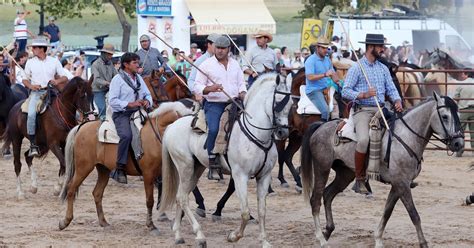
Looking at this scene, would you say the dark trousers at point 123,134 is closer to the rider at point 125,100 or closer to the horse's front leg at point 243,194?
the rider at point 125,100

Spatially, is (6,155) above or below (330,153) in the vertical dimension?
below

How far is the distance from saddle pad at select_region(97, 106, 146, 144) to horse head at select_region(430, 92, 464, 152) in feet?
11.9

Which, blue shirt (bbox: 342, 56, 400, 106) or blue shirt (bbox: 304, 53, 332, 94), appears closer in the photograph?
blue shirt (bbox: 342, 56, 400, 106)

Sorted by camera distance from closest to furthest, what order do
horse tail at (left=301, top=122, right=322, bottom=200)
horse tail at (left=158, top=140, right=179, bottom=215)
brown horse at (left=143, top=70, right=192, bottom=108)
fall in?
1. horse tail at (left=301, top=122, right=322, bottom=200)
2. horse tail at (left=158, top=140, right=179, bottom=215)
3. brown horse at (left=143, top=70, right=192, bottom=108)

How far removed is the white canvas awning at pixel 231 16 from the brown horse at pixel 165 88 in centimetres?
1558

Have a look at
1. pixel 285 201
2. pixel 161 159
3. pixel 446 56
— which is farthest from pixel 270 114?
pixel 446 56

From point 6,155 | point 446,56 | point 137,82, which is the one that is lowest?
point 6,155

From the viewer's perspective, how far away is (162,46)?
2902 cm

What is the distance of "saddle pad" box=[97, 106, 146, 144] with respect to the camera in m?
12.5

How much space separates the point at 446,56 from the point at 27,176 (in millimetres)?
10773

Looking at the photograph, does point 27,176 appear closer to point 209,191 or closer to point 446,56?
point 209,191

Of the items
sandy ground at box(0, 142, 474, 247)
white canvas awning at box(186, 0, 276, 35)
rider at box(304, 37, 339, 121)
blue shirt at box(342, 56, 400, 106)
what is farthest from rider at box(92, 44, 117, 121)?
white canvas awning at box(186, 0, 276, 35)

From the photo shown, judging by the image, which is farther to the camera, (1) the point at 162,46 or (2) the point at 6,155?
(1) the point at 162,46

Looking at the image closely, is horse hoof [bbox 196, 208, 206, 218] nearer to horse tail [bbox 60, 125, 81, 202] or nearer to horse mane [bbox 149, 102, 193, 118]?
horse mane [bbox 149, 102, 193, 118]
